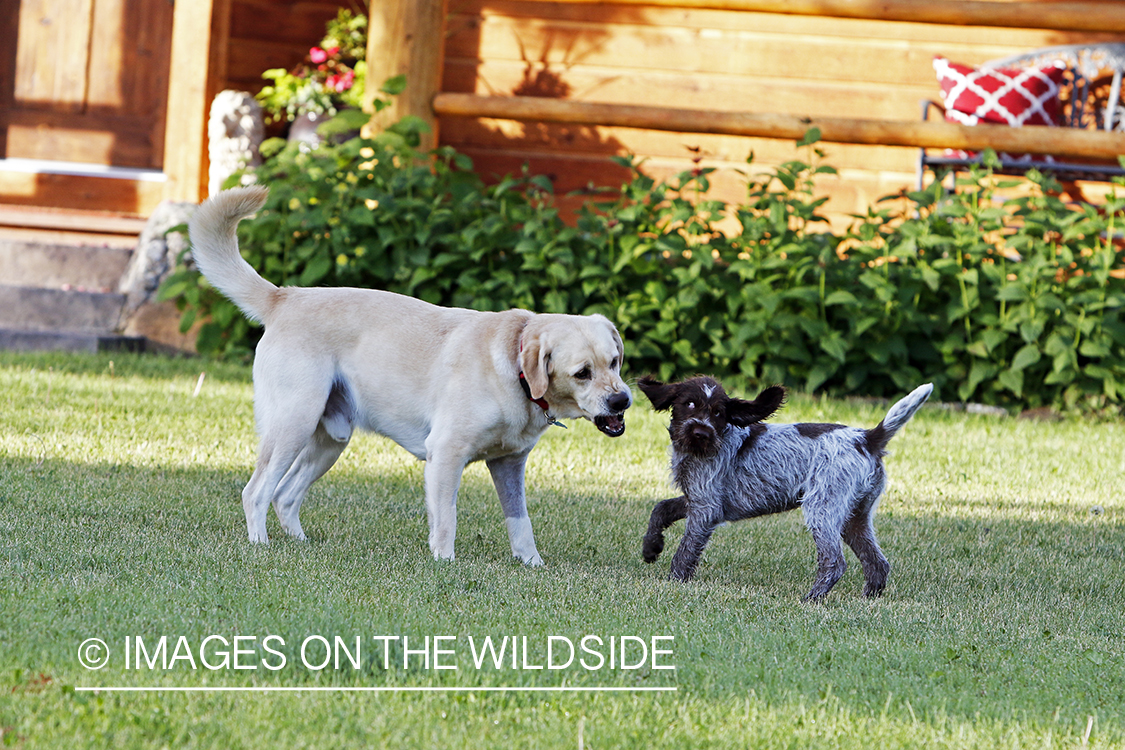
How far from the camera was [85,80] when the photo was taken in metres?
10.4

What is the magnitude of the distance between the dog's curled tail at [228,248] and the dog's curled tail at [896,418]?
2.16 meters

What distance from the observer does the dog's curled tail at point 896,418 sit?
144 inches

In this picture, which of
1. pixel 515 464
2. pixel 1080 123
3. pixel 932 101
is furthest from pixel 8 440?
pixel 1080 123

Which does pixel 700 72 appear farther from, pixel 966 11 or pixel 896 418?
pixel 896 418

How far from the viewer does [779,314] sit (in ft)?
25.0

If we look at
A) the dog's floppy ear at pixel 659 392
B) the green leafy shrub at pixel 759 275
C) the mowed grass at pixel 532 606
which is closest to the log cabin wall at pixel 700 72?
the green leafy shrub at pixel 759 275

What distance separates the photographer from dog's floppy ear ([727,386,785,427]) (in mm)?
3783

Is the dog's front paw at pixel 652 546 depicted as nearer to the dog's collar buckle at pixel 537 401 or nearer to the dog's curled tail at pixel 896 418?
the dog's collar buckle at pixel 537 401

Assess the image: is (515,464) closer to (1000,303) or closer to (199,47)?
(1000,303)

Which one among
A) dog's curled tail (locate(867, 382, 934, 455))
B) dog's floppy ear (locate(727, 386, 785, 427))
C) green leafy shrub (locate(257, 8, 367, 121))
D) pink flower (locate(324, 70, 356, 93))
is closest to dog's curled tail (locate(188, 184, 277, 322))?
dog's floppy ear (locate(727, 386, 785, 427))

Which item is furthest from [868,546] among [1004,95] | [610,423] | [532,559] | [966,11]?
[1004,95]

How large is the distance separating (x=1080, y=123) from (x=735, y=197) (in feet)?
9.39

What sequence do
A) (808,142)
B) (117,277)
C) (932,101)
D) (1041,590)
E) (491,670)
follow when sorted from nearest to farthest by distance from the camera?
(491,670)
(1041,590)
(808,142)
(117,277)
(932,101)

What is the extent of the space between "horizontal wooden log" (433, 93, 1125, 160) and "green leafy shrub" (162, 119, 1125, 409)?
0.29m
